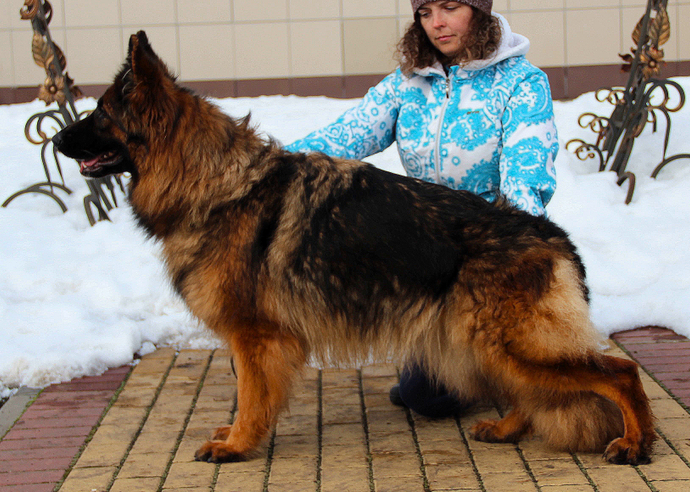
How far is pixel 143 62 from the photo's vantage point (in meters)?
2.90

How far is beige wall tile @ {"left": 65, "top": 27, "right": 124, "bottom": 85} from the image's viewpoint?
8.78 meters

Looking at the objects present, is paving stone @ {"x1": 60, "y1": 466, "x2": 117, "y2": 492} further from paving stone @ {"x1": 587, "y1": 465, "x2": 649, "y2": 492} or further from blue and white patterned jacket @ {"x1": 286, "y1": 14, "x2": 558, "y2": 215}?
A: paving stone @ {"x1": 587, "y1": 465, "x2": 649, "y2": 492}

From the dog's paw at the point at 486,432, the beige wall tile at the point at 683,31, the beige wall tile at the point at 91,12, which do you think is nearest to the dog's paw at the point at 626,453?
the dog's paw at the point at 486,432

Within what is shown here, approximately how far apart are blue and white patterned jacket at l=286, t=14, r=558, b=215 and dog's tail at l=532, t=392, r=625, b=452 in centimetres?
93

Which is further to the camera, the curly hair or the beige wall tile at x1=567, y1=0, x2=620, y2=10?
the beige wall tile at x1=567, y1=0, x2=620, y2=10

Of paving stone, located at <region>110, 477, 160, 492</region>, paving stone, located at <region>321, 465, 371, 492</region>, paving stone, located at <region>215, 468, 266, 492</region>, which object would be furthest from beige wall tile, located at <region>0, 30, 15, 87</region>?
paving stone, located at <region>321, 465, 371, 492</region>

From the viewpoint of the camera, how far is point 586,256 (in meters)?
5.71

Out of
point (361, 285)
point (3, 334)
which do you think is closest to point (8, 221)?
point (3, 334)

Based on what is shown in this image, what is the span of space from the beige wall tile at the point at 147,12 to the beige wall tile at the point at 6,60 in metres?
1.45

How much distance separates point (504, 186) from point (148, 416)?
2.20 meters

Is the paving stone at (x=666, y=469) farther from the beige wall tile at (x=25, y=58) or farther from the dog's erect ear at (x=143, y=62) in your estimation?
the beige wall tile at (x=25, y=58)

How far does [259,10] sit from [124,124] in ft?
20.4

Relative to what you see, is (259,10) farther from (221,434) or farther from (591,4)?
(221,434)

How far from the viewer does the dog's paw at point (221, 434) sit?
3.38m
